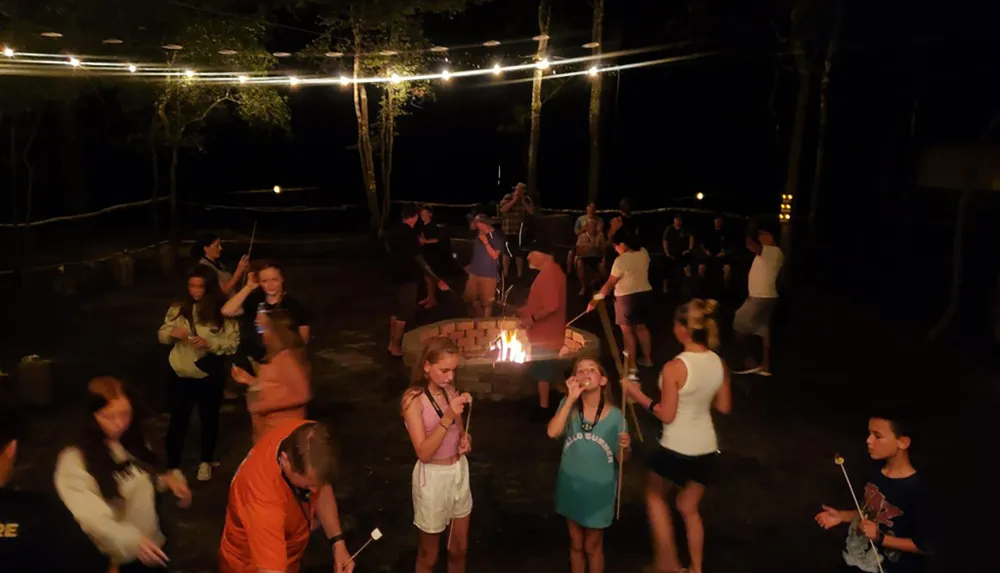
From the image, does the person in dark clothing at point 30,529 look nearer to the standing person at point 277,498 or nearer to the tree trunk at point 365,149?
the standing person at point 277,498

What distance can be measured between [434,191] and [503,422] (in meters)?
25.6

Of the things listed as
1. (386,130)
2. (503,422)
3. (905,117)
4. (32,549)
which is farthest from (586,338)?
(905,117)

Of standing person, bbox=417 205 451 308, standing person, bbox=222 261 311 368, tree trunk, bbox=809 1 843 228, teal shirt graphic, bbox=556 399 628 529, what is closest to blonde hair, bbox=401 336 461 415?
teal shirt graphic, bbox=556 399 628 529

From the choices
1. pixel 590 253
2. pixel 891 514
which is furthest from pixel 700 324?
pixel 590 253

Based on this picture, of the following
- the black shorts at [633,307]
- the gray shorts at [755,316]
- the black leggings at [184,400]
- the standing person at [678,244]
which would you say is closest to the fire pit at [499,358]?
the black shorts at [633,307]

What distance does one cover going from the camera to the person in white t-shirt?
895cm

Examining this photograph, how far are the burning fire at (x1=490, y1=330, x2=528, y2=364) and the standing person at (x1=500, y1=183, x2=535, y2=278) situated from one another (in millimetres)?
6032

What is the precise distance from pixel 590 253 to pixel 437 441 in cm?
937

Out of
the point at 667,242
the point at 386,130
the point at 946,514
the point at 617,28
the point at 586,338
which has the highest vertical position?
the point at 617,28

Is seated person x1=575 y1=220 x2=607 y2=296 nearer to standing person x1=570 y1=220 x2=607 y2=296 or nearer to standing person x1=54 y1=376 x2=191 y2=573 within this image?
standing person x1=570 y1=220 x2=607 y2=296

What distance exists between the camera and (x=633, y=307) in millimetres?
9164

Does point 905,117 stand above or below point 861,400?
above

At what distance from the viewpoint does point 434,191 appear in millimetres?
32969

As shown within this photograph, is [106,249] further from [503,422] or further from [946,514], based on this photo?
[946,514]
